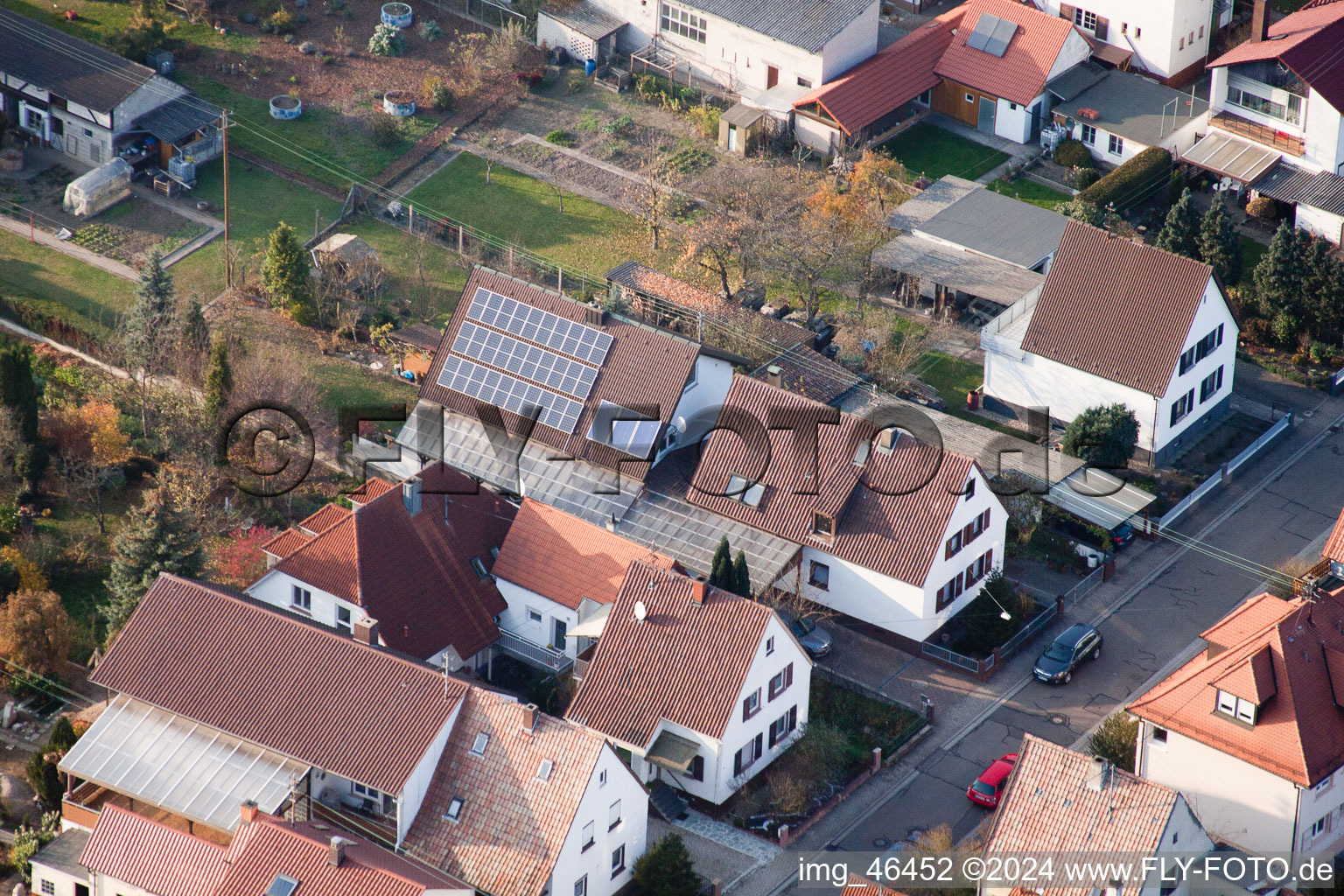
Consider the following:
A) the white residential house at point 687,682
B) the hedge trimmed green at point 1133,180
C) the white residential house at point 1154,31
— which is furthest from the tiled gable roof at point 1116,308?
the white residential house at point 1154,31

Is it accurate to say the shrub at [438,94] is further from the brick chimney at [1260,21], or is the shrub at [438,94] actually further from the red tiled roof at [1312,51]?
the brick chimney at [1260,21]

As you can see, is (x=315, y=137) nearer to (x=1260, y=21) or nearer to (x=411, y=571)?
(x=411, y=571)

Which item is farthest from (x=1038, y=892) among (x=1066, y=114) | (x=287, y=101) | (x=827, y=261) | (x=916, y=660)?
(x=287, y=101)

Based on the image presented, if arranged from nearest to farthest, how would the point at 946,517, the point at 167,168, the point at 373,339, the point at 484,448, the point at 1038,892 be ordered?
the point at 1038,892 → the point at 946,517 → the point at 484,448 → the point at 373,339 → the point at 167,168

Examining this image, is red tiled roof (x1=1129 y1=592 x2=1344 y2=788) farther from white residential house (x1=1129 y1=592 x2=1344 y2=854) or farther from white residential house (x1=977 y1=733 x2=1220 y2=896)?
white residential house (x1=977 y1=733 x2=1220 y2=896)

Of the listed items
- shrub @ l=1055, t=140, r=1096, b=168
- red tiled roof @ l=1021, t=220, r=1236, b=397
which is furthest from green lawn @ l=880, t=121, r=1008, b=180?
red tiled roof @ l=1021, t=220, r=1236, b=397

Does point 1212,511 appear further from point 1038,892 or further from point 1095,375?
point 1038,892
